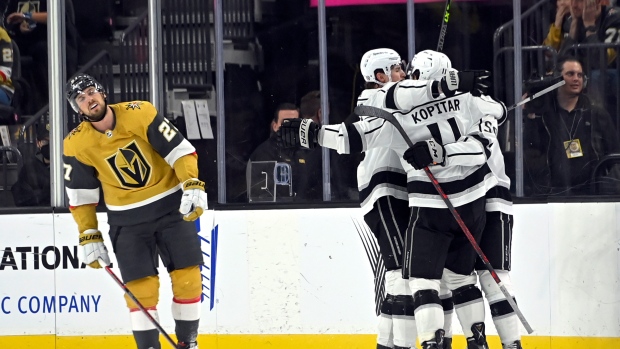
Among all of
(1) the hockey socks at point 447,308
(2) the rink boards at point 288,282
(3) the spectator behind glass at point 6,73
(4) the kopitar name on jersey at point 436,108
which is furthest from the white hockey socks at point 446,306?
(3) the spectator behind glass at point 6,73

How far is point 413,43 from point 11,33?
72.0 inches

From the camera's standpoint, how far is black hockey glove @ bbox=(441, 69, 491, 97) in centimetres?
441

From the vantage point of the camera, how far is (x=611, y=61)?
5.14 meters

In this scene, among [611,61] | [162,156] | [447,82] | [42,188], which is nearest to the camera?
[447,82]

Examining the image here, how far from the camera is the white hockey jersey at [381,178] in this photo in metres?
4.80

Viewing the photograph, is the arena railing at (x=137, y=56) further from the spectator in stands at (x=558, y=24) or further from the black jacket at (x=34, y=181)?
the spectator in stands at (x=558, y=24)

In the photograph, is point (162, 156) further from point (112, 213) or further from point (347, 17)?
point (347, 17)

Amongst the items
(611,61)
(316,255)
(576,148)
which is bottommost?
(316,255)

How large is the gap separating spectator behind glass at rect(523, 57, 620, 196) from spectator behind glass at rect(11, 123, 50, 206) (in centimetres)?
217

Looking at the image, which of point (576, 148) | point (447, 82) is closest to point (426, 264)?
point (447, 82)

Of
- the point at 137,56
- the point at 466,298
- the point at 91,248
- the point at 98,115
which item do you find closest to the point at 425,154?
the point at 466,298

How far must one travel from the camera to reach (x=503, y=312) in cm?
470

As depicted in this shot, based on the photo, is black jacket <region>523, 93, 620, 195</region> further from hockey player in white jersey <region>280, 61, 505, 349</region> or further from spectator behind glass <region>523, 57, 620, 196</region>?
hockey player in white jersey <region>280, 61, 505, 349</region>

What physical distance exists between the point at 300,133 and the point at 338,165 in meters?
0.81
